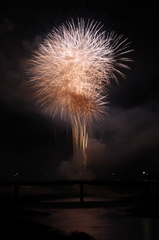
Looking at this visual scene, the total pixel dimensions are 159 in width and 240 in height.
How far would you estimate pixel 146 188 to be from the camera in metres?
119

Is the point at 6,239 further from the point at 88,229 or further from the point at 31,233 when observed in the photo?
the point at 88,229

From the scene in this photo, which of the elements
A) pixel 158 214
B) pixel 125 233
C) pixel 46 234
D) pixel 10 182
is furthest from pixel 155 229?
pixel 10 182

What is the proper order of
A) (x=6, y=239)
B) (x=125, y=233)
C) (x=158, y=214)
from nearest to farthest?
(x=6, y=239)
(x=125, y=233)
(x=158, y=214)

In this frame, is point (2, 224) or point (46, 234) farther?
point (2, 224)

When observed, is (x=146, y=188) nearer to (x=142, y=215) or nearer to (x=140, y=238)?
(x=142, y=215)

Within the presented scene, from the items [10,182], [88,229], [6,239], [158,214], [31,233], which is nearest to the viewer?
[6,239]

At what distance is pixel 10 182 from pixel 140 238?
9086 centimetres

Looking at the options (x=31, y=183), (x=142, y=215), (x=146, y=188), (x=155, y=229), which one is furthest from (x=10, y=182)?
(x=155, y=229)

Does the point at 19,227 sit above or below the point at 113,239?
above

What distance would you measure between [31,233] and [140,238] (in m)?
13.1

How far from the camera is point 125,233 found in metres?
32.0

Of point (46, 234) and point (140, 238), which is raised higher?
point (46, 234)

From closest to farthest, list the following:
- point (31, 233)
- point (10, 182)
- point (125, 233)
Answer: point (31, 233) < point (125, 233) < point (10, 182)

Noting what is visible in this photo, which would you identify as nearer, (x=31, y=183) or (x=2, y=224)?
Result: (x=2, y=224)
